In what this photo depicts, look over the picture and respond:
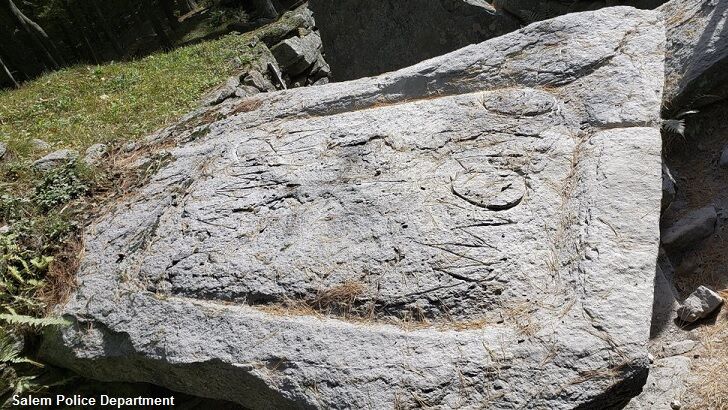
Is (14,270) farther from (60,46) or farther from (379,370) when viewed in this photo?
(60,46)

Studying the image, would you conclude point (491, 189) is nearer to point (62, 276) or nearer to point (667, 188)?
point (667, 188)

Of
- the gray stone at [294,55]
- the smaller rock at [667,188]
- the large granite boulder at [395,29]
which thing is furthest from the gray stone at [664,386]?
the gray stone at [294,55]

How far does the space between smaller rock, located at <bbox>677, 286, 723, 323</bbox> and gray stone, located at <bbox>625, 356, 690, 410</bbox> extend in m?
0.34

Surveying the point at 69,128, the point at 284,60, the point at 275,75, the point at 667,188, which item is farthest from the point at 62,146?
the point at 667,188

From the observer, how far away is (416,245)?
12.9ft

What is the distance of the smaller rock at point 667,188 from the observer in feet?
14.6

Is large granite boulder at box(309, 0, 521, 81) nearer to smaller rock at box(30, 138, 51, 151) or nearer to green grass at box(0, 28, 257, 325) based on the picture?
green grass at box(0, 28, 257, 325)

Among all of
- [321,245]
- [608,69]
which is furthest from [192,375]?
[608,69]

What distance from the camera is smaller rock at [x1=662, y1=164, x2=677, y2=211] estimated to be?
14.6 ft

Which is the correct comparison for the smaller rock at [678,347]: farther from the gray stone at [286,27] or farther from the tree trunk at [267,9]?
the tree trunk at [267,9]

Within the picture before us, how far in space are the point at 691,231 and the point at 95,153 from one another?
19.0 feet

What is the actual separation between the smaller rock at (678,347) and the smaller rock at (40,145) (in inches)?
290

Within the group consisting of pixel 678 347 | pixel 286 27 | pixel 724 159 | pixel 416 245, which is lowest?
pixel 678 347

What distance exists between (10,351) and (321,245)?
101 inches
